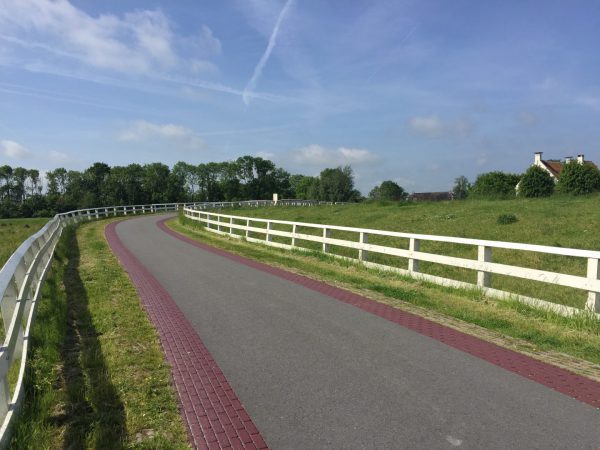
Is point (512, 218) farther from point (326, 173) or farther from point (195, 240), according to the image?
point (326, 173)

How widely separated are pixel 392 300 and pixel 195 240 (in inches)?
537

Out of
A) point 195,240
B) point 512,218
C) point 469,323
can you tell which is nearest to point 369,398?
point 469,323

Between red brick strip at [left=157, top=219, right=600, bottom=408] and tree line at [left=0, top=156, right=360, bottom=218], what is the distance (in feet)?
340

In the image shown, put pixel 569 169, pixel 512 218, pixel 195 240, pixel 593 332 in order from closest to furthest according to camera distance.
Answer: pixel 593 332, pixel 512 218, pixel 195 240, pixel 569 169

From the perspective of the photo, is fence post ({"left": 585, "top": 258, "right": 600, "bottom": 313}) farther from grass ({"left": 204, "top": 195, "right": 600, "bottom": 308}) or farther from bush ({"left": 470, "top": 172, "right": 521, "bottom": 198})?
bush ({"left": 470, "top": 172, "right": 521, "bottom": 198})

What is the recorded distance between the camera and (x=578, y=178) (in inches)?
2625

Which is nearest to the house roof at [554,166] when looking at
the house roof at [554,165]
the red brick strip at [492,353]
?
the house roof at [554,165]

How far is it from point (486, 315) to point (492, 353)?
6.27ft

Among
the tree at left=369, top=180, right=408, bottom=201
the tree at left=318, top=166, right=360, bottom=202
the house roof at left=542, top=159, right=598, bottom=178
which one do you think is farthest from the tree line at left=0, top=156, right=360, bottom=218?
the house roof at left=542, top=159, right=598, bottom=178

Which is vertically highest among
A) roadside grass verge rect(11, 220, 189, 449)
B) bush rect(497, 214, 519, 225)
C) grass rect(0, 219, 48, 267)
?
bush rect(497, 214, 519, 225)

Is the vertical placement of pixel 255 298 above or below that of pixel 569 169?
below

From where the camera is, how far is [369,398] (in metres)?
4.16

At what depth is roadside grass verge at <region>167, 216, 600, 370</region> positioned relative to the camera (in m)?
5.65

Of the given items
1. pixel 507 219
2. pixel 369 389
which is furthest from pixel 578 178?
pixel 369 389
